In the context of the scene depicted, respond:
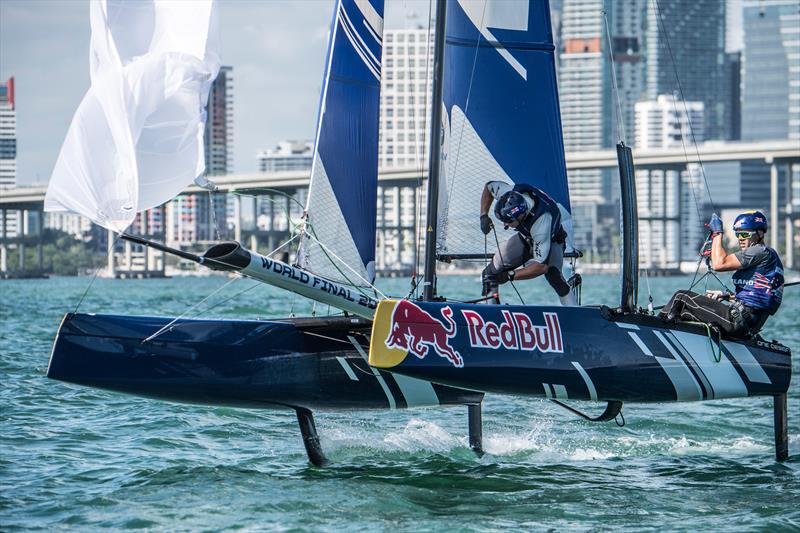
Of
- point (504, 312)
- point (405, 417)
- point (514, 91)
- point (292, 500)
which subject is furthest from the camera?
point (405, 417)

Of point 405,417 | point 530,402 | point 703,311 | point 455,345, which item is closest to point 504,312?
point 455,345

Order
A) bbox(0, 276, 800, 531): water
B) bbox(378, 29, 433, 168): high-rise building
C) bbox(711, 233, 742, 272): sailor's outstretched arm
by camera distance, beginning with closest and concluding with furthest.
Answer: bbox(0, 276, 800, 531): water
bbox(711, 233, 742, 272): sailor's outstretched arm
bbox(378, 29, 433, 168): high-rise building

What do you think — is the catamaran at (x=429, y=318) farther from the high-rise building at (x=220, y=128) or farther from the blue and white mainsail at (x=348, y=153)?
the high-rise building at (x=220, y=128)

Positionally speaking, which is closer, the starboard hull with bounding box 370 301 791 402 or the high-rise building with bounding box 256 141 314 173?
the starboard hull with bounding box 370 301 791 402

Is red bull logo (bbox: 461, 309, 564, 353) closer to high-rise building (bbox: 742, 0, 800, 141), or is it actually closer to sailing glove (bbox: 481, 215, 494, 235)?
sailing glove (bbox: 481, 215, 494, 235)

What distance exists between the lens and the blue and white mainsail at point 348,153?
30.7 feet

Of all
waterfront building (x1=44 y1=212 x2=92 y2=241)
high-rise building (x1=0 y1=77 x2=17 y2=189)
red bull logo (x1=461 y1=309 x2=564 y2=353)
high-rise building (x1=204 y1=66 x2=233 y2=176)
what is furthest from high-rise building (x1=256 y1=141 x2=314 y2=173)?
red bull logo (x1=461 y1=309 x2=564 y2=353)

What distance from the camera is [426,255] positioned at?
9.03 metres

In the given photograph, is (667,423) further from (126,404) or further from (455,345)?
(126,404)

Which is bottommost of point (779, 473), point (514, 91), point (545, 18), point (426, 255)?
point (779, 473)

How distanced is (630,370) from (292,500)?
250cm

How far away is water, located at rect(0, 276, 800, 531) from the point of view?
724cm

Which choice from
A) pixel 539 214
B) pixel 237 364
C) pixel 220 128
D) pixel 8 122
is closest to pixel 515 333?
pixel 539 214

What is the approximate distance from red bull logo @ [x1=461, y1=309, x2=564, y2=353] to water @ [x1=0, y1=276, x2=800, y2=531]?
36.1 inches
